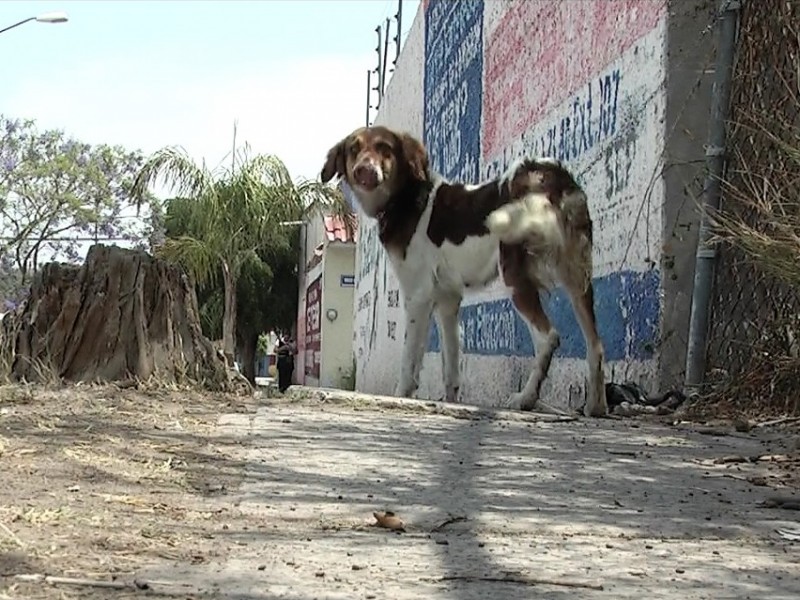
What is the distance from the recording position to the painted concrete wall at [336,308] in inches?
1258

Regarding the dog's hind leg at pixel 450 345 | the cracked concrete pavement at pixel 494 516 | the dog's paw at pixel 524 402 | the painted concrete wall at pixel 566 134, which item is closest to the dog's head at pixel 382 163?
the dog's hind leg at pixel 450 345

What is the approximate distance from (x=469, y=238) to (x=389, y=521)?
513cm

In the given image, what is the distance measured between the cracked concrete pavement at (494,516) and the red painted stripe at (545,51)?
3834 millimetres

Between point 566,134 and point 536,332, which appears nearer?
point 536,332

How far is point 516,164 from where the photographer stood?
7863 mm

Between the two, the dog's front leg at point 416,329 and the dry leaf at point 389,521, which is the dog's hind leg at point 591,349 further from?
the dry leaf at point 389,521

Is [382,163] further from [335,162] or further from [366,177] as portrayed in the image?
[335,162]

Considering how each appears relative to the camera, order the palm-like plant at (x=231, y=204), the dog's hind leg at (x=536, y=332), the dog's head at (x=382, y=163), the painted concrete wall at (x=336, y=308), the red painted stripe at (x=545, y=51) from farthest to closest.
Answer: the painted concrete wall at (x=336, y=308), the palm-like plant at (x=231, y=204), the red painted stripe at (x=545, y=51), the dog's head at (x=382, y=163), the dog's hind leg at (x=536, y=332)

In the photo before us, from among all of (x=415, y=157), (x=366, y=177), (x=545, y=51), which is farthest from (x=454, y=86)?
(x=366, y=177)

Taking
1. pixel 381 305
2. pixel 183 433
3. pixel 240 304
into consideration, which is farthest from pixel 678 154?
Result: pixel 240 304

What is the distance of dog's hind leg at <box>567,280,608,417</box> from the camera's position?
24.6 ft

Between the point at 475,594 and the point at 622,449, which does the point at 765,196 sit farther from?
the point at 475,594

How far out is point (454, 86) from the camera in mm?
16422

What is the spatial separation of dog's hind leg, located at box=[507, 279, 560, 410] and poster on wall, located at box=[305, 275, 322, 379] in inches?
988
